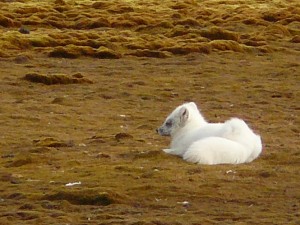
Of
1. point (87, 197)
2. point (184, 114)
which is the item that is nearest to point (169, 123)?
point (184, 114)

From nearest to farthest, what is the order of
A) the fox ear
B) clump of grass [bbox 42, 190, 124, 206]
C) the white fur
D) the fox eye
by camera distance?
clump of grass [bbox 42, 190, 124, 206]
the white fur
the fox ear
the fox eye

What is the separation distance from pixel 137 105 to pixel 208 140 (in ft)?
30.9

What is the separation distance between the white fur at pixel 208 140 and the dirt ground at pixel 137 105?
251 mm

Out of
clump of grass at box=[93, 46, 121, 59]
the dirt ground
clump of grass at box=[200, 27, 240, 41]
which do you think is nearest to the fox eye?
the dirt ground

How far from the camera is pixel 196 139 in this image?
15203 mm

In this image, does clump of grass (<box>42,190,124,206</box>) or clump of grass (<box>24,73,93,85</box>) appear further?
clump of grass (<box>24,73,93,85</box>)

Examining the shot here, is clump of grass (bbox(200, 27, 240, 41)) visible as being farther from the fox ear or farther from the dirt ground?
the fox ear

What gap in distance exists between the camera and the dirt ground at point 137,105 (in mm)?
11977

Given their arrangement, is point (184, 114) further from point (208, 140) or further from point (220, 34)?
point (220, 34)

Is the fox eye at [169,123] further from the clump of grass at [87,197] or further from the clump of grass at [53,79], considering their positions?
the clump of grass at [53,79]

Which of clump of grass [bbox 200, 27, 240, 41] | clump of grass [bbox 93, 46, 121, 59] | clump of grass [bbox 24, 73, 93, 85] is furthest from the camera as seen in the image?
clump of grass [bbox 200, 27, 240, 41]

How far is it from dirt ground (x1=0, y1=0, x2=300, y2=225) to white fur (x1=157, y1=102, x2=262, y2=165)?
251 mm

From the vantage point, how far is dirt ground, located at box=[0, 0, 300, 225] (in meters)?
12.0

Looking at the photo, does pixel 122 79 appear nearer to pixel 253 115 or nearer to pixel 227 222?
pixel 253 115
